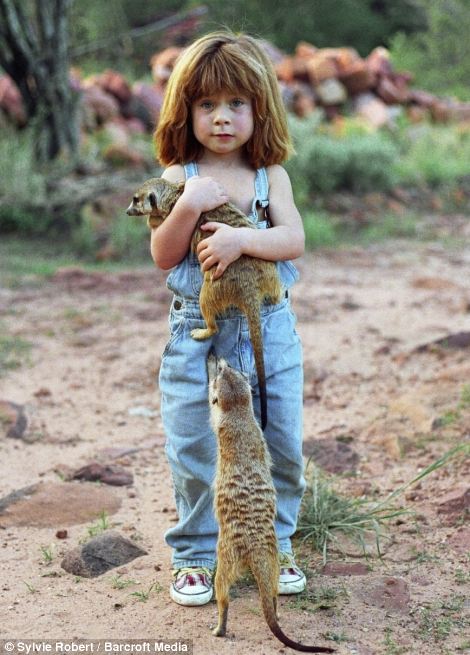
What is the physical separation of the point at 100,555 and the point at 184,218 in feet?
4.19

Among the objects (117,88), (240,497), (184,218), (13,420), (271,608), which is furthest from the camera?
(117,88)

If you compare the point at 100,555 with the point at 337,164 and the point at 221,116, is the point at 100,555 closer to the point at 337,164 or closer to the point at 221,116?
the point at 221,116

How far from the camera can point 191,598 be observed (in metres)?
2.86

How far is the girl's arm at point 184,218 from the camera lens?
2723 millimetres

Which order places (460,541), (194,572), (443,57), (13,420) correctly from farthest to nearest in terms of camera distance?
(443,57) → (13,420) → (460,541) → (194,572)

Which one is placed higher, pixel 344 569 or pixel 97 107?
pixel 97 107

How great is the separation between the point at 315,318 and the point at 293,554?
10.3 feet

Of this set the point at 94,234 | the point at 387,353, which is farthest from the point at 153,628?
the point at 94,234

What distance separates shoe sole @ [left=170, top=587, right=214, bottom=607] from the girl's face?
1451 millimetres

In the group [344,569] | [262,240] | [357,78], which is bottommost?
[344,569]

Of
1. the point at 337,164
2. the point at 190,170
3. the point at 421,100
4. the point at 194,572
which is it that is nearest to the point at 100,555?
the point at 194,572

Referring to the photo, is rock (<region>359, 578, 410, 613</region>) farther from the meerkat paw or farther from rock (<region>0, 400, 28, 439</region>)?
rock (<region>0, 400, 28, 439</region>)

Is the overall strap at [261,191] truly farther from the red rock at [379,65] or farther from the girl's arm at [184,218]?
the red rock at [379,65]

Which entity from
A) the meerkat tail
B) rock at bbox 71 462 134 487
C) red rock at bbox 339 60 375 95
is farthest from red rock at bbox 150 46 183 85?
Result: the meerkat tail
